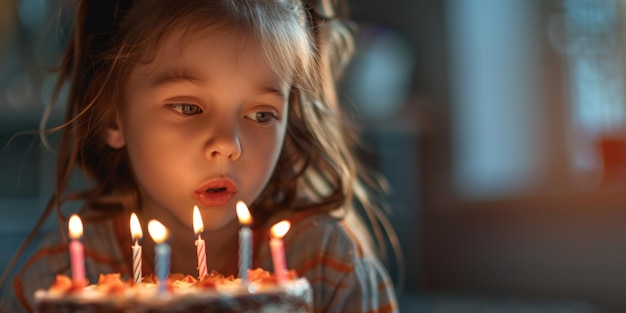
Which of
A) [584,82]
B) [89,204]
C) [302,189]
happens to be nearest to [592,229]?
[584,82]

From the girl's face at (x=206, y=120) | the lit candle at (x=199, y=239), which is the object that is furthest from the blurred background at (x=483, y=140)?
the lit candle at (x=199, y=239)

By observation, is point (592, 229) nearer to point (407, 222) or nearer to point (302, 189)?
point (407, 222)

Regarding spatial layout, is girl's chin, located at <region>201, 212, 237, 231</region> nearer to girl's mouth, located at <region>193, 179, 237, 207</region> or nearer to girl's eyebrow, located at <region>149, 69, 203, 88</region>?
girl's mouth, located at <region>193, 179, 237, 207</region>

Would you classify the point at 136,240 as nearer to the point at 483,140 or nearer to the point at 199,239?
the point at 199,239

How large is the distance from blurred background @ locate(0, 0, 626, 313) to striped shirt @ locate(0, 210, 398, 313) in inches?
38.6

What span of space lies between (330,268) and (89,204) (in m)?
0.37

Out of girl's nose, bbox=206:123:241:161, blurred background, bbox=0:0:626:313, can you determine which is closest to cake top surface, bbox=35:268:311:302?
girl's nose, bbox=206:123:241:161

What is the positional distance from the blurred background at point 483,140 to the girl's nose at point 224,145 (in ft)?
4.27

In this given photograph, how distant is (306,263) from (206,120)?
1.03ft

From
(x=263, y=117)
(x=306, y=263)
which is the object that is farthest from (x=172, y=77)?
(x=306, y=263)

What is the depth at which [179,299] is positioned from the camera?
60 centimetres

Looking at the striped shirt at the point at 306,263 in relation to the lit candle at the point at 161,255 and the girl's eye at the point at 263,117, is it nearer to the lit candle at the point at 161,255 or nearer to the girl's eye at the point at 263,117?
the girl's eye at the point at 263,117

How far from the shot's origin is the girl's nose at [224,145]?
911 millimetres

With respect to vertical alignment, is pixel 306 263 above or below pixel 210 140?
below
